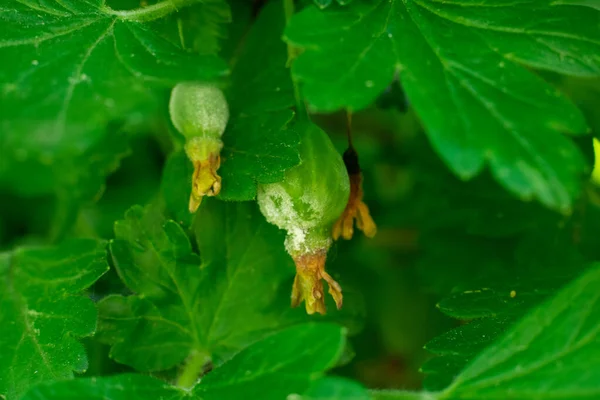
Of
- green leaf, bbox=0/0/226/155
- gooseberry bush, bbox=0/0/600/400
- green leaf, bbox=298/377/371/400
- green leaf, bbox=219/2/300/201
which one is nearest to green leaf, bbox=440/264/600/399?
gooseberry bush, bbox=0/0/600/400

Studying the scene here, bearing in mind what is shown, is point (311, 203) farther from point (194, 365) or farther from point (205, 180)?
point (194, 365)

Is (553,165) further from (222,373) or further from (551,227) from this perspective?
(551,227)

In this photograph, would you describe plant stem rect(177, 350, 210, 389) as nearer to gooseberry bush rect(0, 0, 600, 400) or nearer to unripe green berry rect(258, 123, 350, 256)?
gooseberry bush rect(0, 0, 600, 400)

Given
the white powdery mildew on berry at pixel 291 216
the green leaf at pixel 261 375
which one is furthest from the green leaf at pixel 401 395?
the white powdery mildew on berry at pixel 291 216

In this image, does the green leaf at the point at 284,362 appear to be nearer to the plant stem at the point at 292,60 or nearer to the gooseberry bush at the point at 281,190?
the gooseberry bush at the point at 281,190

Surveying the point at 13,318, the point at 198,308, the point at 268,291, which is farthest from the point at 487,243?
the point at 13,318
